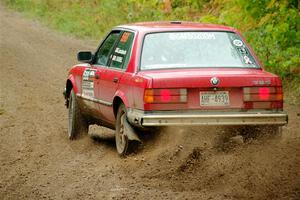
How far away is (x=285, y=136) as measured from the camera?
396 inches

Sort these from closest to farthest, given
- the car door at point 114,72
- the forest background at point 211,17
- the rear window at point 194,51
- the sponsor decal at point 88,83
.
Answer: the rear window at point 194,51 < the car door at point 114,72 < the sponsor decal at point 88,83 < the forest background at point 211,17

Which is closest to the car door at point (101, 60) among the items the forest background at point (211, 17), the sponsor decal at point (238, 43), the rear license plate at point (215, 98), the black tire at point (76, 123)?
the black tire at point (76, 123)

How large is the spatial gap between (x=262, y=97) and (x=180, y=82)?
2.93 ft

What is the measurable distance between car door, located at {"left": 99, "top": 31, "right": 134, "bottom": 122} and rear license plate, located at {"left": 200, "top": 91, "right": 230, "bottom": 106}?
1208 mm

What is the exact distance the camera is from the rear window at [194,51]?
8.53 metres

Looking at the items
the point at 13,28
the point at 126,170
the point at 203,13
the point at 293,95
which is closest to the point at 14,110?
the point at 293,95

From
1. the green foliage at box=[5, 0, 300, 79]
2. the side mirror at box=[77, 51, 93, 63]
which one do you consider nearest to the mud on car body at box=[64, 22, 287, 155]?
the side mirror at box=[77, 51, 93, 63]

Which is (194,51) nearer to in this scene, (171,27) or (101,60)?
(171,27)

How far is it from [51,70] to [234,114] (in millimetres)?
12424

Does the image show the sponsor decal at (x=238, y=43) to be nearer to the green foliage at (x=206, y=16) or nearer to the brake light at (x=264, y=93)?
the brake light at (x=264, y=93)

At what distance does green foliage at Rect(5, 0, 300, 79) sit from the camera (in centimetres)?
1421

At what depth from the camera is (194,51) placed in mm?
8672

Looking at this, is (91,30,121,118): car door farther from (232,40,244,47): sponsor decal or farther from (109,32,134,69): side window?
(232,40,244,47): sponsor decal

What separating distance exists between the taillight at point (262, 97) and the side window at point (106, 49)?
2269 mm
